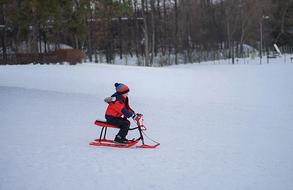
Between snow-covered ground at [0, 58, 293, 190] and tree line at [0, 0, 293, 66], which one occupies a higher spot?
tree line at [0, 0, 293, 66]

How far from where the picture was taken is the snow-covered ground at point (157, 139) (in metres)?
6.80

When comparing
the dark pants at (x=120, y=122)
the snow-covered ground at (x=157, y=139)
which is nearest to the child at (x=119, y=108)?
the dark pants at (x=120, y=122)

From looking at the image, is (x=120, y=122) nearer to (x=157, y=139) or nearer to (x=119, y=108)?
(x=119, y=108)

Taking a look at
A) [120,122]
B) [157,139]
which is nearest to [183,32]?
[157,139]

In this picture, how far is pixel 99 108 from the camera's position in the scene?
49.4 feet

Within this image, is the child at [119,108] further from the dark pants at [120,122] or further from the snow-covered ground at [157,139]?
the snow-covered ground at [157,139]

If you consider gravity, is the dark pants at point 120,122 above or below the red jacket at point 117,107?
below

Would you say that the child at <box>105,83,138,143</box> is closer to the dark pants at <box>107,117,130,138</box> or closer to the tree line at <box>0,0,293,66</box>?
the dark pants at <box>107,117,130,138</box>

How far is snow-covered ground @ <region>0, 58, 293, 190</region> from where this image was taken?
268 inches

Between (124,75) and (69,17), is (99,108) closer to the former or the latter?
(69,17)

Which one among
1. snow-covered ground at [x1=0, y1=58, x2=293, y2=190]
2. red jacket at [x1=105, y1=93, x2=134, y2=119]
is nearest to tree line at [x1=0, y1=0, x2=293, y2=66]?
snow-covered ground at [x1=0, y1=58, x2=293, y2=190]

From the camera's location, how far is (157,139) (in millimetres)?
9875

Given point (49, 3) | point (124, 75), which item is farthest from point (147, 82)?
point (49, 3)

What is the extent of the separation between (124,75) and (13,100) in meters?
11.8
